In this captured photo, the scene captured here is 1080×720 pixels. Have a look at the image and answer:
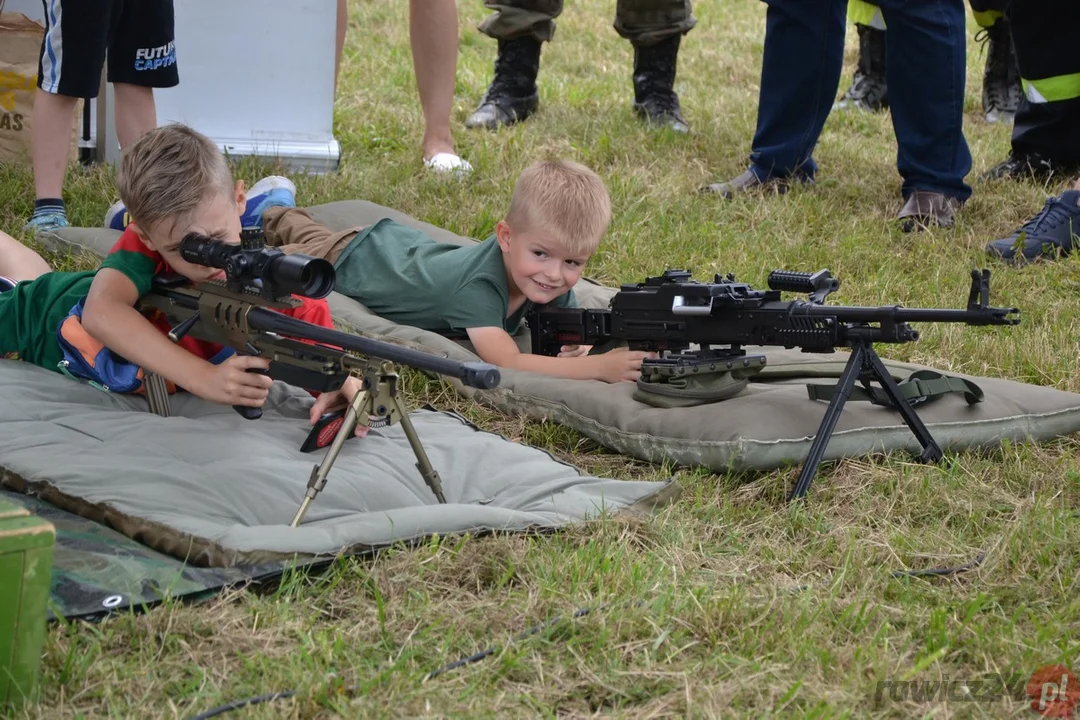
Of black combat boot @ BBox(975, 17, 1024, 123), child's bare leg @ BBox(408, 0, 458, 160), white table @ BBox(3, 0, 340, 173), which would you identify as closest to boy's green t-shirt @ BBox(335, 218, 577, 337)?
white table @ BBox(3, 0, 340, 173)

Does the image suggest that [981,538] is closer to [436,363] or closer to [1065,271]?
[436,363]

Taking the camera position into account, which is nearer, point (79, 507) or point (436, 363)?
point (436, 363)

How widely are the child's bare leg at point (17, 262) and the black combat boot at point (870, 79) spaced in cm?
598

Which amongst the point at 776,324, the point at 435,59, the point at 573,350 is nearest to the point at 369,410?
the point at 776,324

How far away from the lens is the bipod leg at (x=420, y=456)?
10.2 ft

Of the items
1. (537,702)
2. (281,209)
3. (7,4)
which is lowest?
(537,702)

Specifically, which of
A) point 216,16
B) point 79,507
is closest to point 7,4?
point 216,16

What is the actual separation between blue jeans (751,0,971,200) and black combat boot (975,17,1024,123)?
2676 millimetres

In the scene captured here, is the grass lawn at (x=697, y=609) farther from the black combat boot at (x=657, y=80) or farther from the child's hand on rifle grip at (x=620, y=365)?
the black combat boot at (x=657, y=80)

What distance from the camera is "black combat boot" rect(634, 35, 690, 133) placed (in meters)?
8.00

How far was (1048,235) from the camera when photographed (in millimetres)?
5926

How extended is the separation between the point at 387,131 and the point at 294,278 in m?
4.72

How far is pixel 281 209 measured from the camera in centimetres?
540

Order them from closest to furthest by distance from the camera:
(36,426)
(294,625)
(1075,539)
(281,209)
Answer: (294,625), (1075,539), (36,426), (281,209)
